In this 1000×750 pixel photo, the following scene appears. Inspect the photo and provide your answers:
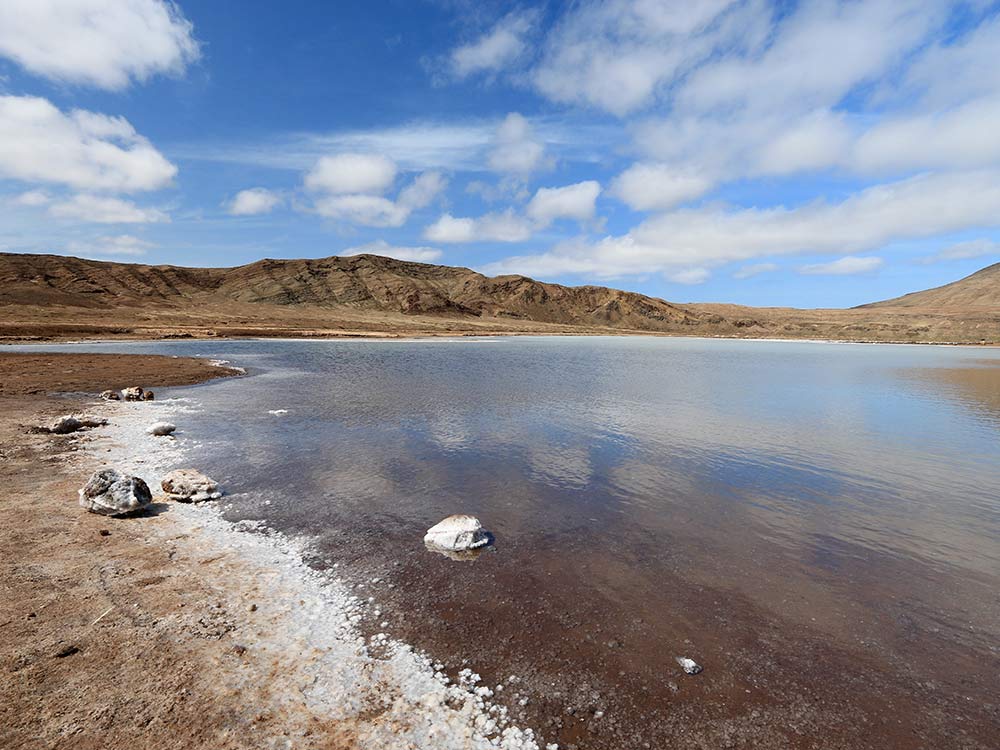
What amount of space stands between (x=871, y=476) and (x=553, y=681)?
14807 mm

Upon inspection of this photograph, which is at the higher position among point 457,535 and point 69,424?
point 457,535

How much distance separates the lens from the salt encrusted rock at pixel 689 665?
6758 millimetres

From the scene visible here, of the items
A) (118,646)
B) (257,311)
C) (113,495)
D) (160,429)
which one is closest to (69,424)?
(160,429)

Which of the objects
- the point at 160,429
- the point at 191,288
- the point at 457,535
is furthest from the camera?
the point at 191,288

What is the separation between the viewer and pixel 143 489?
11.2 metres

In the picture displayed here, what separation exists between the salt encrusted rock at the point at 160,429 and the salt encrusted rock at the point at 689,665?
18.8 m

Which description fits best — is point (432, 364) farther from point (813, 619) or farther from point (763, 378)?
point (813, 619)

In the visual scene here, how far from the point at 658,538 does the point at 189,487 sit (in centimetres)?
1130

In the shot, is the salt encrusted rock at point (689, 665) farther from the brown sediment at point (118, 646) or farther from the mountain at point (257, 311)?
the mountain at point (257, 311)

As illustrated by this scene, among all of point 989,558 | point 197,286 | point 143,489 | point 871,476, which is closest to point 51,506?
point 143,489

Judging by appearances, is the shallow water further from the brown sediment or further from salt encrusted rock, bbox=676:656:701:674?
the brown sediment

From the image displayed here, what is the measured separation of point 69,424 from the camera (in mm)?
17719

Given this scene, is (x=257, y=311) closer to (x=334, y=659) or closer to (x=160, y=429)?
(x=160, y=429)

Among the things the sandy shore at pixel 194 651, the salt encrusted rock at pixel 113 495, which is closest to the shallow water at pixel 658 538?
the sandy shore at pixel 194 651
